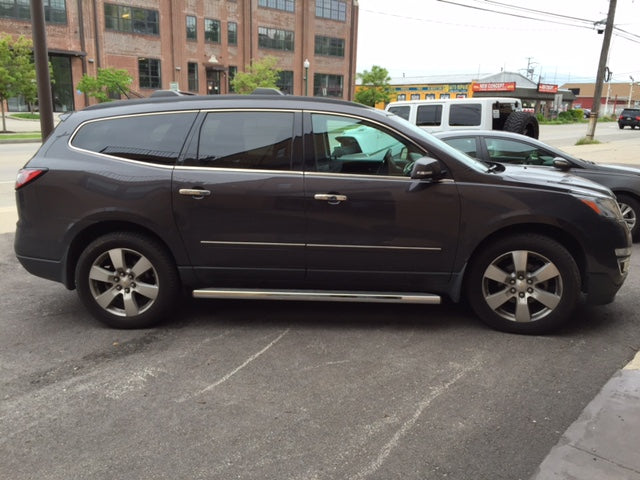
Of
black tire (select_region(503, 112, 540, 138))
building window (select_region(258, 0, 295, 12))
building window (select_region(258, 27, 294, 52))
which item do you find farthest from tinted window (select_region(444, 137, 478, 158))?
building window (select_region(258, 0, 295, 12))

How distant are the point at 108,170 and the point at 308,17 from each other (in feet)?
190

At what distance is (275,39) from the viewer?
56.3 m

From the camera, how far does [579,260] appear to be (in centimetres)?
440

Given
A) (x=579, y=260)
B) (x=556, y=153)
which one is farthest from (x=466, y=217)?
(x=556, y=153)

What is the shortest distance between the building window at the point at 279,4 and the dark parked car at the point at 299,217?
54.6 m

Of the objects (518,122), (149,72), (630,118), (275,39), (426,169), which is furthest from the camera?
(275,39)

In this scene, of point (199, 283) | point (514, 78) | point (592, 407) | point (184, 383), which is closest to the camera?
point (592, 407)

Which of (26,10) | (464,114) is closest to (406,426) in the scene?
(464,114)

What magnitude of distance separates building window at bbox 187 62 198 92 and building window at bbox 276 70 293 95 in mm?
9302

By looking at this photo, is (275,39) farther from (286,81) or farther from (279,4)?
(286,81)

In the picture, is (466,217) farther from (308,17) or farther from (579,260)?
(308,17)

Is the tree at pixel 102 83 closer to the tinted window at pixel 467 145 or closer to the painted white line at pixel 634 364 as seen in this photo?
the tinted window at pixel 467 145

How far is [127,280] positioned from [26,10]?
148ft

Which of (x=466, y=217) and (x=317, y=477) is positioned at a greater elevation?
(x=466, y=217)
